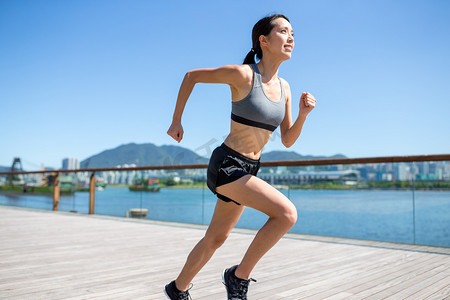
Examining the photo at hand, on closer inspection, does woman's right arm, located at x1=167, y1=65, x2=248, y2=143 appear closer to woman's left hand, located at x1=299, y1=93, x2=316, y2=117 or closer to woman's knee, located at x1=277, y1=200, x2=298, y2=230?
woman's left hand, located at x1=299, y1=93, x2=316, y2=117

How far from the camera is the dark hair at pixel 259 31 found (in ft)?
5.11

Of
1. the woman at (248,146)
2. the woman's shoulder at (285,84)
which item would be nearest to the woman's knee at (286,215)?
the woman at (248,146)

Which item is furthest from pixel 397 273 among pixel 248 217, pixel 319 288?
pixel 248 217

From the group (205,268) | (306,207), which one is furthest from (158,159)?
(205,268)

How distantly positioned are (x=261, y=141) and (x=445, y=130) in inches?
5843

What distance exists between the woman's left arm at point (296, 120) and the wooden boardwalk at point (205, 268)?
0.86 m

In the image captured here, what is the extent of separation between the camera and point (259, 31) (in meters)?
Result: 1.60

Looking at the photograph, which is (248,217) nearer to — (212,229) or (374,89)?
(212,229)

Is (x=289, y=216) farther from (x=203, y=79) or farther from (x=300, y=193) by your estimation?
(x=300, y=193)

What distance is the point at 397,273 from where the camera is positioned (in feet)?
8.23

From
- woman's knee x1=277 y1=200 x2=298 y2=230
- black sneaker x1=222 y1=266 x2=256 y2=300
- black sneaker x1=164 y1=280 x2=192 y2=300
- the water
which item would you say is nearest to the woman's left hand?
woman's knee x1=277 y1=200 x2=298 y2=230

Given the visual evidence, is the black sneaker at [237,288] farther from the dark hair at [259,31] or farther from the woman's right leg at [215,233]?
the dark hair at [259,31]

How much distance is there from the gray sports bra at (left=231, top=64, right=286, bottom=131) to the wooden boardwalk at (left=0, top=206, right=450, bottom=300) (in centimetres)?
99

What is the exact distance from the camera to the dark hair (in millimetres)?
1557
